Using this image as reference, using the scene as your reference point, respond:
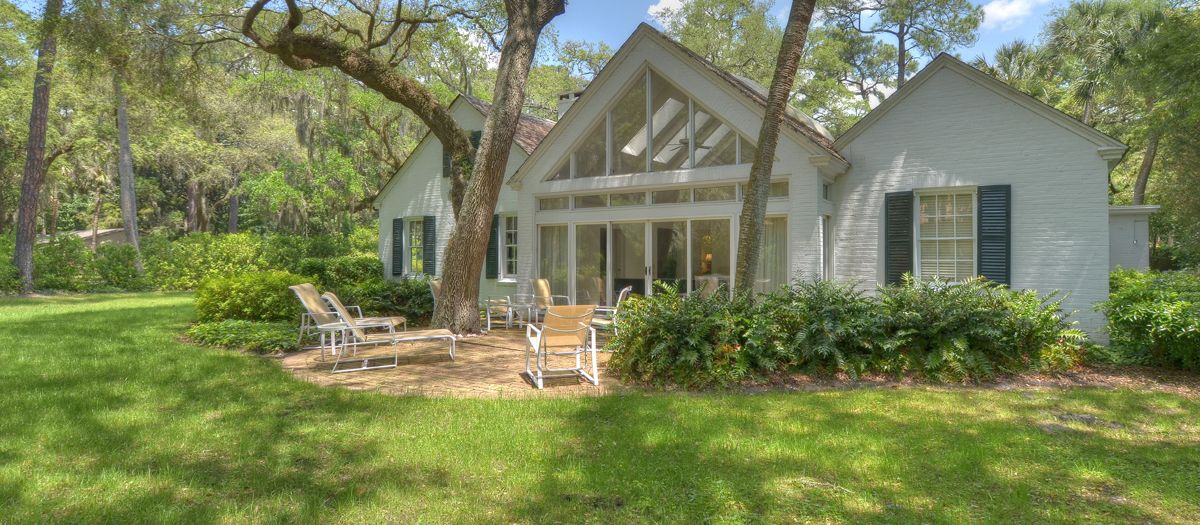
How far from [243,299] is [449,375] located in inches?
216

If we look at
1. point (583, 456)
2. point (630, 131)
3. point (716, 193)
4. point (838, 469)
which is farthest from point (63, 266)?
point (838, 469)

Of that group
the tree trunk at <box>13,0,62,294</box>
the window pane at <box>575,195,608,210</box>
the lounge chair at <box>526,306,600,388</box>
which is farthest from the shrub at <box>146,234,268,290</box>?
the lounge chair at <box>526,306,600,388</box>

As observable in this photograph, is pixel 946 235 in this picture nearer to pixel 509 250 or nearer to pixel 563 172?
pixel 563 172

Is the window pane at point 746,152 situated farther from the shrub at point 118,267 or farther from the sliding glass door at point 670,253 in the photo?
the shrub at point 118,267

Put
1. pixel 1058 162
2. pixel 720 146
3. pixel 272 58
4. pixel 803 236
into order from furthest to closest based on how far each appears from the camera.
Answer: pixel 272 58 → pixel 720 146 → pixel 803 236 → pixel 1058 162

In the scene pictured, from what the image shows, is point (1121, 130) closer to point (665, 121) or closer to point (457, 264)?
point (665, 121)

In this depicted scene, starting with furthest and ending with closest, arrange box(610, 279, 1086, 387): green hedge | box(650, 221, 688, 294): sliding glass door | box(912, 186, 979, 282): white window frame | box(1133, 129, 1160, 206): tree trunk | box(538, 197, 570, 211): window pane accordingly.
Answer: box(1133, 129, 1160, 206): tree trunk → box(538, 197, 570, 211): window pane → box(650, 221, 688, 294): sliding glass door → box(912, 186, 979, 282): white window frame → box(610, 279, 1086, 387): green hedge

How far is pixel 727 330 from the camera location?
6641 millimetres

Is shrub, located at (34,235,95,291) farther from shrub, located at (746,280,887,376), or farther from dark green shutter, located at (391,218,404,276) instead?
shrub, located at (746,280,887,376)

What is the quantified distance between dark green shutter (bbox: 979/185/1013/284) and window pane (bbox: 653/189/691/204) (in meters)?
4.65

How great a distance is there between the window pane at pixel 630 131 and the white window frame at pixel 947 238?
185 inches

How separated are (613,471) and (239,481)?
7.62 ft

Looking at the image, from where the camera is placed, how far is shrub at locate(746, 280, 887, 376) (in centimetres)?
660

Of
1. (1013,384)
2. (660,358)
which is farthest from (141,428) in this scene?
(1013,384)
